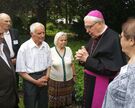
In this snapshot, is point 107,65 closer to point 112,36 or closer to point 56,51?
→ point 112,36

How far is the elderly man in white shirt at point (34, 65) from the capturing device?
18.9ft

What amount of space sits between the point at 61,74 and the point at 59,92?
1.35 feet

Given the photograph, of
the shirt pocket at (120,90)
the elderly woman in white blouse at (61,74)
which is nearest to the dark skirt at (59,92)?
the elderly woman in white blouse at (61,74)

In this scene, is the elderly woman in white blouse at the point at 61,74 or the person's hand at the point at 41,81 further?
the elderly woman in white blouse at the point at 61,74

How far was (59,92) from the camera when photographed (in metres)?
7.35

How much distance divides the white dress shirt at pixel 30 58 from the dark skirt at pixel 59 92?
1.41 m

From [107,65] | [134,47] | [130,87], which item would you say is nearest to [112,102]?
[130,87]

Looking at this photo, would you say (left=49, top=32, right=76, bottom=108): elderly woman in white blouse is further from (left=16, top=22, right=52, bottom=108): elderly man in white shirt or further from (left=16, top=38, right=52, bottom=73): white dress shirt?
(left=16, top=38, right=52, bottom=73): white dress shirt

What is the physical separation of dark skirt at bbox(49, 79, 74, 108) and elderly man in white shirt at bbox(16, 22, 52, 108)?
122 centimetres

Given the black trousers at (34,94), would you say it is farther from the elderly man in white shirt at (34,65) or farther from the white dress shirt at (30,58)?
the white dress shirt at (30,58)

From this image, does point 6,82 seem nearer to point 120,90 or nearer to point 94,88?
point 94,88

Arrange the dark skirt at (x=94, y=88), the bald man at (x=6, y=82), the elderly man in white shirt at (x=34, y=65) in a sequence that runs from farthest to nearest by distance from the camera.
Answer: the elderly man in white shirt at (x=34, y=65)
the dark skirt at (x=94, y=88)
the bald man at (x=6, y=82)

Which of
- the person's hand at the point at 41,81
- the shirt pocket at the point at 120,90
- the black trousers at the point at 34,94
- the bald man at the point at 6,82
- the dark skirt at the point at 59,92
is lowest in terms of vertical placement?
the dark skirt at the point at 59,92

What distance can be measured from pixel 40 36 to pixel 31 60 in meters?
0.41
